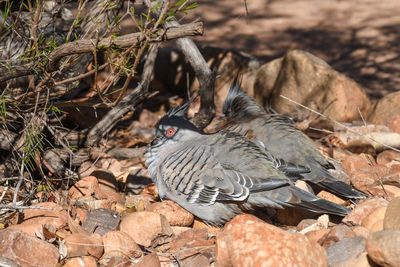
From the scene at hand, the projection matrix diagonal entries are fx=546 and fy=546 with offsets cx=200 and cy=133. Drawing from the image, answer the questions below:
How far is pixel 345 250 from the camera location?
3.49m

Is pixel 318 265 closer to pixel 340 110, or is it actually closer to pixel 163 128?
pixel 163 128

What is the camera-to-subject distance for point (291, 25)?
1070cm

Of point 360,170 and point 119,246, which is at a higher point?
point 119,246

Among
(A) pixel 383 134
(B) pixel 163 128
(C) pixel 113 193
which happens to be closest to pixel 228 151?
(B) pixel 163 128

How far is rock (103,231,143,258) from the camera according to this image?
3775mm

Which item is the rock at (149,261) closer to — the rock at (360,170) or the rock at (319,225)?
the rock at (319,225)

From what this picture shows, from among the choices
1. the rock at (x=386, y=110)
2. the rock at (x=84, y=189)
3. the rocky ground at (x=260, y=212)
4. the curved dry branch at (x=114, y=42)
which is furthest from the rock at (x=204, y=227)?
the rock at (x=386, y=110)

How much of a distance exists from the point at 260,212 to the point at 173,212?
2.52ft

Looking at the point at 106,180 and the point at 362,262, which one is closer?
the point at 362,262

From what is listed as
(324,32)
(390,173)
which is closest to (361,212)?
(390,173)

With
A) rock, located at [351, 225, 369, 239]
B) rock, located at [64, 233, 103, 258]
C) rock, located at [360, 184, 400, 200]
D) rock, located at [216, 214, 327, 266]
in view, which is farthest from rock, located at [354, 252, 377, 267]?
rock, located at [64, 233, 103, 258]

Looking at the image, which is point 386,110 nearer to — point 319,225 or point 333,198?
point 333,198

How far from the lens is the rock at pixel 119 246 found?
3.78 metres

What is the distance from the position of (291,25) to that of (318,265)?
316 inches
